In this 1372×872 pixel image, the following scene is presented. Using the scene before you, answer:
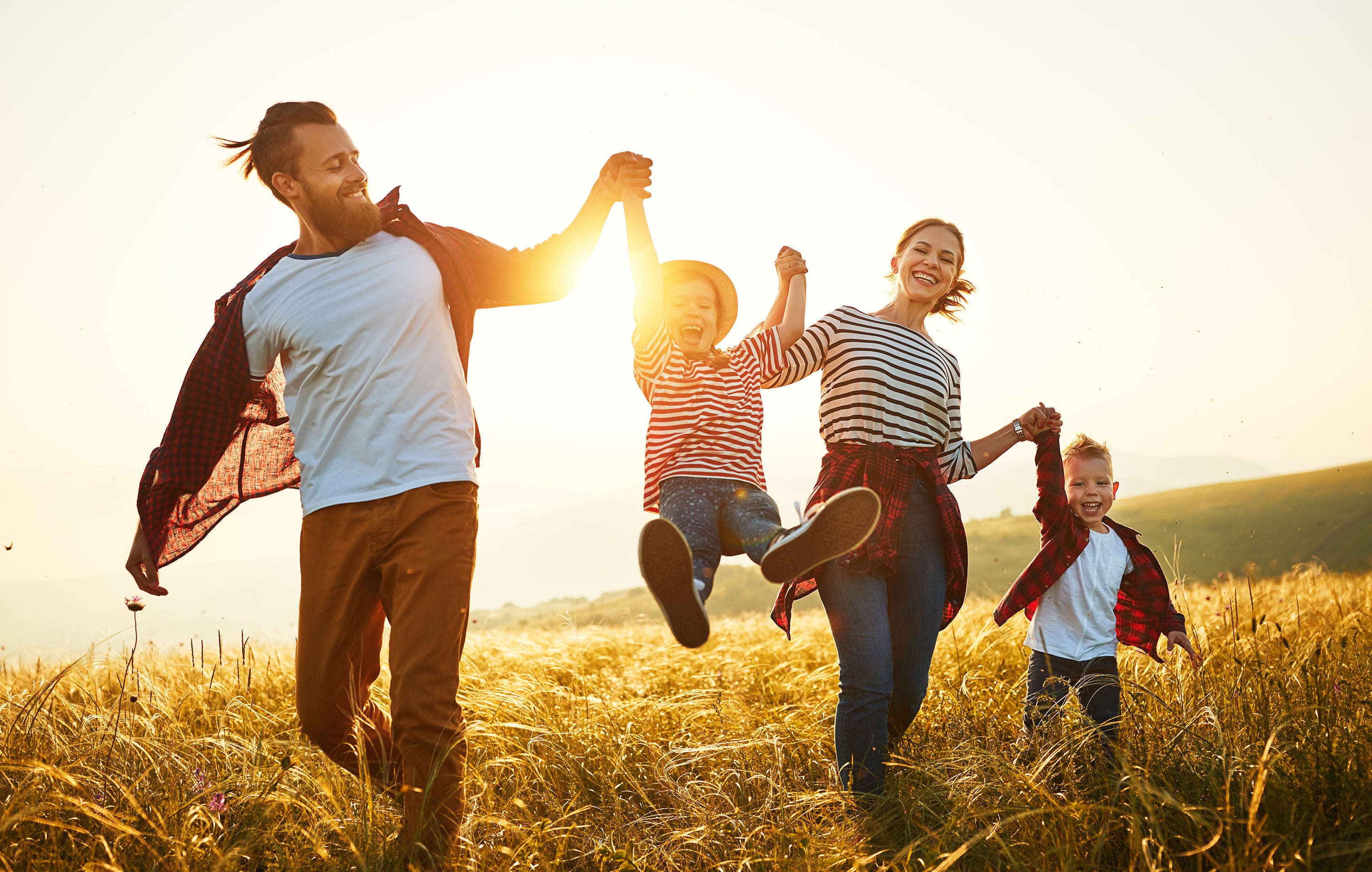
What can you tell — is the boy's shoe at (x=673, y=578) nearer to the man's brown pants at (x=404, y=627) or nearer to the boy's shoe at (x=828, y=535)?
the boy's shoe at (x=828, y=535)

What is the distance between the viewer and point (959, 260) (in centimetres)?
391

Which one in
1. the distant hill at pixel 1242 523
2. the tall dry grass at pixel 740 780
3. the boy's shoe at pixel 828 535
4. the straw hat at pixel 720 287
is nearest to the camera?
the tall dry grass at pixel 740 780

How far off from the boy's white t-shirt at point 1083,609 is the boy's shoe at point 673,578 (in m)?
1.99

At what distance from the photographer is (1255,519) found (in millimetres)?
30250

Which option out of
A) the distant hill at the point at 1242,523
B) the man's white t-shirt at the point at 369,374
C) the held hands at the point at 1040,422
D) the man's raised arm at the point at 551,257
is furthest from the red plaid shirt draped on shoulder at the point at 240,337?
the distant hill at the point at 1242,523

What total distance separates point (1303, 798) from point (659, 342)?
8.84 ft

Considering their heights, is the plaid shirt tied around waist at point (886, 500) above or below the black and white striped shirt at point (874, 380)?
below

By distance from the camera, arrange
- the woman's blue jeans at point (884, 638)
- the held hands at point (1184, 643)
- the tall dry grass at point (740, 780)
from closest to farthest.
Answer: the tall dry grass at point (740, 780) → the woman's blue jeans at point (884, 638) → the held hands at point (1184, 643)

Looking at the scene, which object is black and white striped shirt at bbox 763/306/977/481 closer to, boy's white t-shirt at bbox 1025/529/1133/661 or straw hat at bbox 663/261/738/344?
straw hat at bbox 663/261/738/344

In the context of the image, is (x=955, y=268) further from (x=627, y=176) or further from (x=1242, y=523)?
(x=1242, y=523)

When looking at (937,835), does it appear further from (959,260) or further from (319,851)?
(959,260)

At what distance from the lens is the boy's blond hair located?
13.8 ft

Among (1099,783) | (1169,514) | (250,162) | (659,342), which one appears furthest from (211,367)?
(1169,514)

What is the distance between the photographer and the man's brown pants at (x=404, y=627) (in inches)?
108
